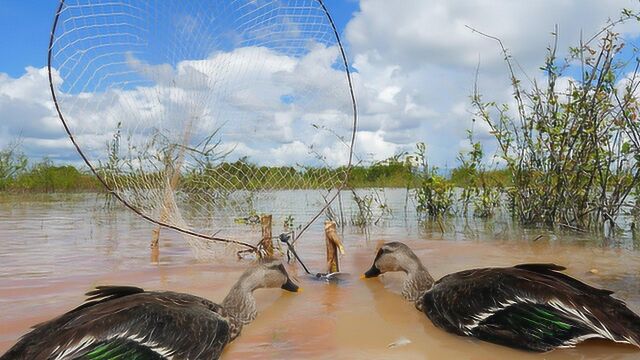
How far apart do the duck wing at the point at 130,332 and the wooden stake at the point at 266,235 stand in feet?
10.1

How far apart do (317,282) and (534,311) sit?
2.81 m

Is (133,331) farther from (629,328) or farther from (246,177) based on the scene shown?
(246,177)

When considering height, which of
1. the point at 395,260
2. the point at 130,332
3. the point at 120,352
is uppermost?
the point at 395,260

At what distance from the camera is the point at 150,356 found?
3.54 m

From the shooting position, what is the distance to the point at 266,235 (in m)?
7.21

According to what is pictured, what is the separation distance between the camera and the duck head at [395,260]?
573 centimetres

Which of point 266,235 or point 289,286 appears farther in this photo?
point 266,235

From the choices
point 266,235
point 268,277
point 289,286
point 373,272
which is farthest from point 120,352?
point 266,235

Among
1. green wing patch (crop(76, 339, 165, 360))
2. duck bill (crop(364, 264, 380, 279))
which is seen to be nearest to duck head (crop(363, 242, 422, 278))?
duck bill (crop(364, 264, 380, 279))

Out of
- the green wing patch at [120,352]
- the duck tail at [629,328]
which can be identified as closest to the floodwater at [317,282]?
the duck tail at [629,328]

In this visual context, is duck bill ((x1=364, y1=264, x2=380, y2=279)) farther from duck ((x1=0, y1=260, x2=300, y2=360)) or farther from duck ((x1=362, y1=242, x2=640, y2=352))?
duck ((x1=0, y1=260, x2=300, y2=360))

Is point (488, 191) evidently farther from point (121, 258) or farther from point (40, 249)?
point (40, 249)

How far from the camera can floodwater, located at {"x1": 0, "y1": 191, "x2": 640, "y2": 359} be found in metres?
4.08

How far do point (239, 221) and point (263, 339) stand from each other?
352 centimetres
